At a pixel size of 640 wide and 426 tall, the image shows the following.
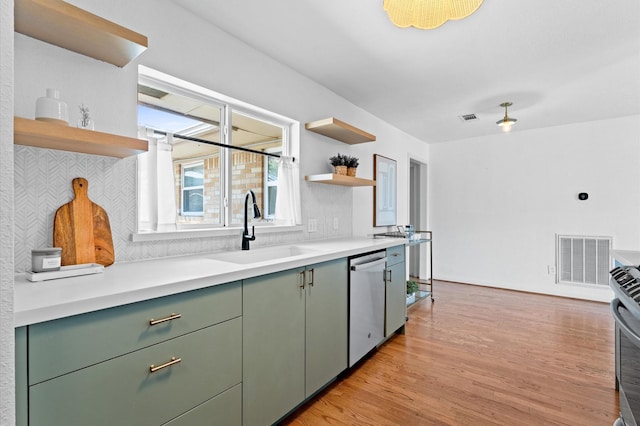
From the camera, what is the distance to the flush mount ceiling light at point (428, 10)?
4.38ft

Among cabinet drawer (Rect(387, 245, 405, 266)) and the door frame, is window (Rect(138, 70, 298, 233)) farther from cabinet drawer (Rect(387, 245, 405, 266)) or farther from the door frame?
the door frame

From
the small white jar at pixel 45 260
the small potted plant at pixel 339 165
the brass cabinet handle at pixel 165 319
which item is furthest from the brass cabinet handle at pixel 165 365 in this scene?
the small potted plant at pixel 339 165

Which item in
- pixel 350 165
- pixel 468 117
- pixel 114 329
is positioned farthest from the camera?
pixel 468 117

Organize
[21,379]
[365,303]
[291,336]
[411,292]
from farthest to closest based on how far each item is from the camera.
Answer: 1. [411,292]
2. [365,303]
3. [291,336]
4. [21,379]

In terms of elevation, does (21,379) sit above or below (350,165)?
below

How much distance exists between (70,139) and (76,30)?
1.58ft

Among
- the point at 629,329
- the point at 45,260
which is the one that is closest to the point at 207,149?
the point at 45,260

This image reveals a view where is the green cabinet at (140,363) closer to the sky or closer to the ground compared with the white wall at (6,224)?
closer to the ground

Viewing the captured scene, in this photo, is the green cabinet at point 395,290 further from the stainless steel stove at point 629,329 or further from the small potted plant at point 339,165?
the stainless steel stove at point 629,329

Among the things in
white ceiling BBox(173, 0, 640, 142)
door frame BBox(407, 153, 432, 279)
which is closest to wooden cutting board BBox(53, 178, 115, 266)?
white ceiling BBox(173, 0, 640, 142)

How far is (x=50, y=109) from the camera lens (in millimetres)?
1211

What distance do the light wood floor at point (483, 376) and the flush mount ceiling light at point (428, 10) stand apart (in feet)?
6.88

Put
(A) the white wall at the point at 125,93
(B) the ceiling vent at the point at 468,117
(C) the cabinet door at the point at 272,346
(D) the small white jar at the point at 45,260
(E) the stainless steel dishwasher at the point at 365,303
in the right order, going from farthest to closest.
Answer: (B) the ceiling vent at the point at 468,117 < (E) the stainless steel dishwasher at the point at 365,303 < (C) the cabinet door at the point at 272,346 < (A) the white wall at the point at 125,93 < (D) the small white jar at the point at 45,260

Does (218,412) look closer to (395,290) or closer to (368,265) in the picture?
(368,265)
